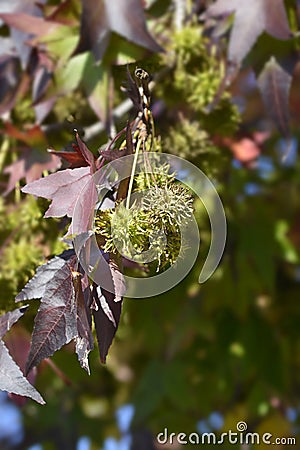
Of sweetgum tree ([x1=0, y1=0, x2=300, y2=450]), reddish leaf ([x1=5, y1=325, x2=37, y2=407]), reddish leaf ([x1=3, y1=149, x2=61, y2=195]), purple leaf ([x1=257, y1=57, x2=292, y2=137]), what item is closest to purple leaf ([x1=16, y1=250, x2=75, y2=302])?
sweetgum tree ([x1=0, y1=0, x2=300, y2=450])

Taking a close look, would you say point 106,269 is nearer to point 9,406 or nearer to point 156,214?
point 156,214

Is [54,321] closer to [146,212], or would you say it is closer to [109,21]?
[146,212]

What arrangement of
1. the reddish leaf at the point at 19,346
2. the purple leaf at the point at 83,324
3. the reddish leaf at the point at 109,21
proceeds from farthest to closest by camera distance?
the reddish leaf at the point at 109,21
the reddish leaf at the point at 19,346
the purple leaf at the point at 83,324

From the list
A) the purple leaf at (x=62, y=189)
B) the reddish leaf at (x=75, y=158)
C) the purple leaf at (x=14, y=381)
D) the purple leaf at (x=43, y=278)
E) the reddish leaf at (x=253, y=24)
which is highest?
the reddish leaf at (x=253, y=24)

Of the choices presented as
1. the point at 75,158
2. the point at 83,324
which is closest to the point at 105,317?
the point at 83,324

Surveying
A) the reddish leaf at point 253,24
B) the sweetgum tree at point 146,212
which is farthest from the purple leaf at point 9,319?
the reddish leaf at point 253,24

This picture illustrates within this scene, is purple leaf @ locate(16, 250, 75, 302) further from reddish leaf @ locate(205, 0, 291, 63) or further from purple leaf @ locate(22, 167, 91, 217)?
reddish leaf @ locate(205, 0, 291, 63)

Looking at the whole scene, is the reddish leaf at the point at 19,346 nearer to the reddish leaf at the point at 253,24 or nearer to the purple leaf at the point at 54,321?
the purple leaf at the point at 54,321
